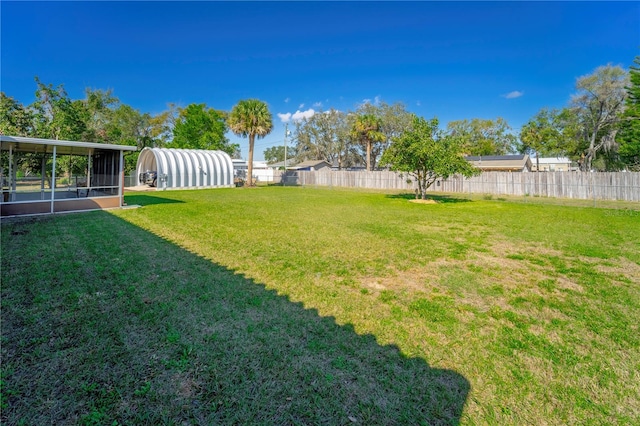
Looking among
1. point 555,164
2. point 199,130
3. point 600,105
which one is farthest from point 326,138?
point 555,164

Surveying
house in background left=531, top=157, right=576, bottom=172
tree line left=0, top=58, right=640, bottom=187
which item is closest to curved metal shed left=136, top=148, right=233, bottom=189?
tree line left=0, top=58, right=640, bottom=187

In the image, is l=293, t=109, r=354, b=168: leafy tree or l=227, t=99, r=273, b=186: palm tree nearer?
l=227, t=99, r=273, b=186: palm tree

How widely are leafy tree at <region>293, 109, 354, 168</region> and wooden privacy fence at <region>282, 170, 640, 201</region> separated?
2200 cm

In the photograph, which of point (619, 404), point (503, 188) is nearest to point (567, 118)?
point (503, 188)

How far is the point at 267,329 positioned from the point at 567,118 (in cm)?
3967

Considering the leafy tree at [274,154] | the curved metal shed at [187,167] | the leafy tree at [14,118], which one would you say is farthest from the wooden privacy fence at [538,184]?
the leafy tree at [274,154]

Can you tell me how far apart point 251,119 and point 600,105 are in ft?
102

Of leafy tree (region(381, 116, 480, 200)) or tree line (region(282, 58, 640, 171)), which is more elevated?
tree line (region(282, 58, 640, 171))

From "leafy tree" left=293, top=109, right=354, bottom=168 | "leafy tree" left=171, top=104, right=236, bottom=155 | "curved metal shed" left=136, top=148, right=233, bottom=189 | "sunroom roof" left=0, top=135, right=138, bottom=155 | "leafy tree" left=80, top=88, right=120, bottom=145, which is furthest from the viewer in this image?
"leafy tree" left=293, top=109, right=354, bottom=168

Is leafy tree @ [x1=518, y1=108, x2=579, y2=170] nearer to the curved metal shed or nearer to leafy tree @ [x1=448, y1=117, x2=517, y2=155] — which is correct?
leafy tree @ [x1=448, y1=117, x2=517, y2=155]

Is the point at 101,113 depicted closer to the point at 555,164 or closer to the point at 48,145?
the point at 48,145

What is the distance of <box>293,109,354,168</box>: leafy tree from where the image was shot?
48.9 m

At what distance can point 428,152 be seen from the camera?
49.3ft

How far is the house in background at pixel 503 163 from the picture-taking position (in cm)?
3100
